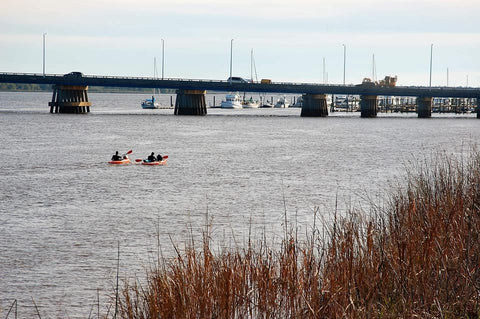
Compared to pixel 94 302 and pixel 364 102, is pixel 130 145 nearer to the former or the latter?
pixel 94 302

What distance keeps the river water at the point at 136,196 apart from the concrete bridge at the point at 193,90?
64579mm

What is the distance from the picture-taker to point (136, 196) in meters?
47.4

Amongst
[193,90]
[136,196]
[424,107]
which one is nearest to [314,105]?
[424,107]

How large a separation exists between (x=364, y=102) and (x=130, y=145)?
370 feet

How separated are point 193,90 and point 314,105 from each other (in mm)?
31255

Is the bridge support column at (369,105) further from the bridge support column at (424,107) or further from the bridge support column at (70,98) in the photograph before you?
the bridge support column at (70,98)

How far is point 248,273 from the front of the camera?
19594 mm

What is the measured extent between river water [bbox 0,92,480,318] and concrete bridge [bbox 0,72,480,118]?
64.6 meters

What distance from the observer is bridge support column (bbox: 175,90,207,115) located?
580 ft

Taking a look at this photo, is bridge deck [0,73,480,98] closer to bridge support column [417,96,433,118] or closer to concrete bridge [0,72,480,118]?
concrete bridge [0,72,480,118]

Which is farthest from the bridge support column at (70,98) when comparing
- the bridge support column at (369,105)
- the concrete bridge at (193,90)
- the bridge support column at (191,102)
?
the bridge support column at (369,105)

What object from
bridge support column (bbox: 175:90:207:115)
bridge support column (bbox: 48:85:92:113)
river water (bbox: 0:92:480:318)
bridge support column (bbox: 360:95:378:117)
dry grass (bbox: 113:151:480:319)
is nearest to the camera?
dry grass (bbox: 113:151:480:319)

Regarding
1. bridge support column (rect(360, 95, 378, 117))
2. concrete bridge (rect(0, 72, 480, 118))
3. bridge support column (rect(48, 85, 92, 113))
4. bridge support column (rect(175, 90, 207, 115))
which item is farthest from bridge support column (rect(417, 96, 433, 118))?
bridge support column (rect(48, 85, 92, 113))

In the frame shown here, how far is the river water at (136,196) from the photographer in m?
27.2
